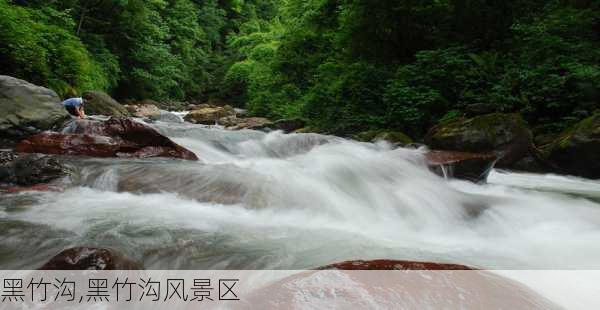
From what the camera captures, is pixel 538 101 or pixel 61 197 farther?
pixel 538 101

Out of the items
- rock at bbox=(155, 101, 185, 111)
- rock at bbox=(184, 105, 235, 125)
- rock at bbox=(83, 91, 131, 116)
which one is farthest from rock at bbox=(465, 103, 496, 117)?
rock at bbox=(155, 101, 185, 111)

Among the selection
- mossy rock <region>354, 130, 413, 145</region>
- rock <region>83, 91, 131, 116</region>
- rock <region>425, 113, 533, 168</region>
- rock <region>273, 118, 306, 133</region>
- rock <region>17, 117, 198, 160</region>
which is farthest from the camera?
rock <region>273, 118, 306, 133</region>

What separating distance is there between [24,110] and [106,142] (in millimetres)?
2044

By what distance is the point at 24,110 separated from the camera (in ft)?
24.2

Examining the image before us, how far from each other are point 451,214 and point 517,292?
2.91 m

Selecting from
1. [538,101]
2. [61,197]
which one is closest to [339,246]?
[61,197]

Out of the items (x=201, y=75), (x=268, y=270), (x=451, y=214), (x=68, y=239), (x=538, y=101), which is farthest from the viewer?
(x=201, y=75)

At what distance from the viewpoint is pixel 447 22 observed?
11.0 meters

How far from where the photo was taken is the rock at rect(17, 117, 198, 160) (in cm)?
645

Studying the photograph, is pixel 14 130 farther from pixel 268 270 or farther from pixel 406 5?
pixel 406 5

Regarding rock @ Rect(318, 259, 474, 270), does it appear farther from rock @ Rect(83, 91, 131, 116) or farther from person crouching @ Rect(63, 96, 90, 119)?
rock @ Rect(83, 91, 131, 116)

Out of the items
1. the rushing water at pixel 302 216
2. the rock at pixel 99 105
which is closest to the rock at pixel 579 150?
the rushing water at pixel 302 216

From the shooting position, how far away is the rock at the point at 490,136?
24.4 feet

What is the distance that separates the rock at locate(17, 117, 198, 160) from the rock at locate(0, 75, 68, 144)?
43 cm
